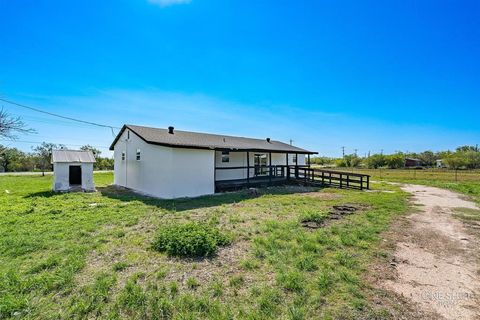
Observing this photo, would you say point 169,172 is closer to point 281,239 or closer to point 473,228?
point 281,239

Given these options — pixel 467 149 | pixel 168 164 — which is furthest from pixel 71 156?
pixel 467 149

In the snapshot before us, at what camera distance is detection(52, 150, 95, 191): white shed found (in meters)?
12.5

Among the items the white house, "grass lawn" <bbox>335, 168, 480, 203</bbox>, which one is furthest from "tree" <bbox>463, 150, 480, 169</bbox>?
the white house

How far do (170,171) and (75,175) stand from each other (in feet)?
23.0

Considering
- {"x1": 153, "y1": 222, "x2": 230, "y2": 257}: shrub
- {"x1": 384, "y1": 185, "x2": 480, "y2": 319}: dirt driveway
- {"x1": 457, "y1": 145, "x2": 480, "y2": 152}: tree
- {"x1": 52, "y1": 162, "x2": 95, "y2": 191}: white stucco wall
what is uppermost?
{"x1": 457, "y1": 145, "x2": 480, "y2": 152}: tree

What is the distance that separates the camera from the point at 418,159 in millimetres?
70250

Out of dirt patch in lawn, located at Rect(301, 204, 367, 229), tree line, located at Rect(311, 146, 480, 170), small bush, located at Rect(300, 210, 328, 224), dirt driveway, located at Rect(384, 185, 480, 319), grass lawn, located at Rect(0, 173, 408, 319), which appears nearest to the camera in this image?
grass lawn, located at Rect(0, 173, 408, 319)

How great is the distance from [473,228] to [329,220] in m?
3.63

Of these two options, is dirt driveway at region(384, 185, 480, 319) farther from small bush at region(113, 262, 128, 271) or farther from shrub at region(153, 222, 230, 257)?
small bush at region(113, 262, 128, 271)

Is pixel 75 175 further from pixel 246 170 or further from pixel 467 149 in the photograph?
pixel 467 149

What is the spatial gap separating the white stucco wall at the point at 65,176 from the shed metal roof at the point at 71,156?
222mm

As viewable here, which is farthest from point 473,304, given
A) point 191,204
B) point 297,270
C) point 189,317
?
point 191,204

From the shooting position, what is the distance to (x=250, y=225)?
638cm

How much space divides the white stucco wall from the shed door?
36.5 inches
